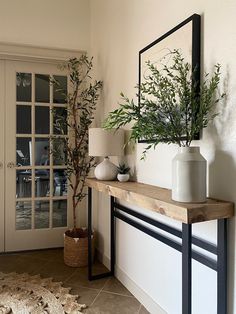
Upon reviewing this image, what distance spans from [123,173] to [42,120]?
1.48m

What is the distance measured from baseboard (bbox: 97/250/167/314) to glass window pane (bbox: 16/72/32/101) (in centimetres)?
198

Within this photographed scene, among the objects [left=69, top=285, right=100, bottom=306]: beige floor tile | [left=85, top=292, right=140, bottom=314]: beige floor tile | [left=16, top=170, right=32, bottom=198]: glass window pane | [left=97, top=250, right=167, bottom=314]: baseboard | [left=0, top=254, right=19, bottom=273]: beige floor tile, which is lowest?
[left=85, top=292, right=140, bottom=314]: beige floor tile

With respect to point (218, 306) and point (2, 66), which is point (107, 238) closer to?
point (218, 306)

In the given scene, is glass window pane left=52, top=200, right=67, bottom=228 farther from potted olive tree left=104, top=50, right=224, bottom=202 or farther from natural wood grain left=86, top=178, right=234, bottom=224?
potted olive tree left=104, top=50, right=224, bottom=202

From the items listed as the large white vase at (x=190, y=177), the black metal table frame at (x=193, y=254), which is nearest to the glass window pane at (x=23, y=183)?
the black metal table frame at (x=193, y=254)

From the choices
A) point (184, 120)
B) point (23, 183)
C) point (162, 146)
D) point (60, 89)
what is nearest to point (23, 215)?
point (23, 183)

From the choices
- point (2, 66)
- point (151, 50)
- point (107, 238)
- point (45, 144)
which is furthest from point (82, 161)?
point (151, 50)

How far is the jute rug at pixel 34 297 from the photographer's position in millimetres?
2158

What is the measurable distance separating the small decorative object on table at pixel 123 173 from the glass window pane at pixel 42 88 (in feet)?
4.77

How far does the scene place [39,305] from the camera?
Result: 87.2 inches

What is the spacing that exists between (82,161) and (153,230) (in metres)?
1.43

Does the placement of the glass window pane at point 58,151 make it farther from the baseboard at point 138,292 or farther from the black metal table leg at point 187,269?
the black metal table leg at point 187,269

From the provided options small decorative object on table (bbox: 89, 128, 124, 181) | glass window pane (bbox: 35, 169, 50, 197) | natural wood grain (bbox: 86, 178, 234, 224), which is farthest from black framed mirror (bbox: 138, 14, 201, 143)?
glass window pane (bbox: 35, 169, 50, 197)

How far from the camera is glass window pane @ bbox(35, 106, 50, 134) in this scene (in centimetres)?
346
